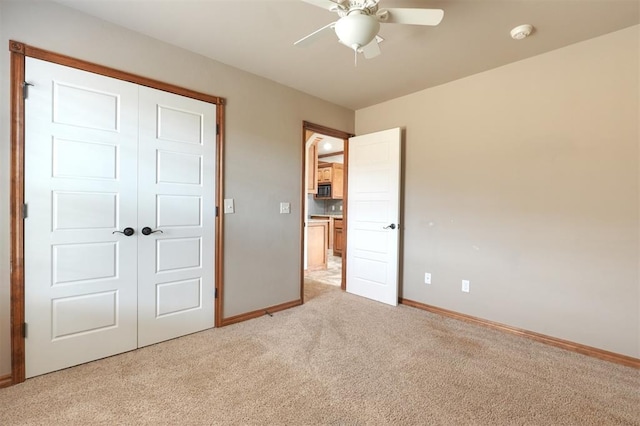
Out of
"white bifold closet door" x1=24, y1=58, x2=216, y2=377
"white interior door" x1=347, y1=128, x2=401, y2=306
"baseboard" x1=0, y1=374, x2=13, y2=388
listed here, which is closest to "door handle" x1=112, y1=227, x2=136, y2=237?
"white bifold closet door" x1=24, y1=58, x2=216, y2=377

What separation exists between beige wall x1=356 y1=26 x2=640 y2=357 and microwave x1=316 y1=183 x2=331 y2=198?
148 inches

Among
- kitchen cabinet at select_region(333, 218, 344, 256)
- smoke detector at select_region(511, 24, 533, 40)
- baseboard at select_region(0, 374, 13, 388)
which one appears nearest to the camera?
baseboard at select_region(0, 374, 13, 388)

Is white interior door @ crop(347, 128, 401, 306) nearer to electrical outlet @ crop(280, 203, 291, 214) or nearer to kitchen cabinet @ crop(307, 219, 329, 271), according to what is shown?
electrical outlet @ crop(280, 203, 291, 214)

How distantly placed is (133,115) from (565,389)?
141 inches

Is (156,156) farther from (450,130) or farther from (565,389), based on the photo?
(565,389)

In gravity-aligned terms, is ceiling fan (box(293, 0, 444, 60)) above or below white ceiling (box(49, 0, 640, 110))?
below

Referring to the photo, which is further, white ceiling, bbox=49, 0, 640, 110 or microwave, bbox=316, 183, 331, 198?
microwave, bbox=316, 183, 331, 198

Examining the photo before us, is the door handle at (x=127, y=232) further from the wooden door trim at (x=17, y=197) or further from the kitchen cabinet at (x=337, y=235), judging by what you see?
the kitchen cabinet at (x=337, y=235)

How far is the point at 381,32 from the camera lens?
7.38ft

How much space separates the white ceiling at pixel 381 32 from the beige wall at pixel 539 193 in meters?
0.29

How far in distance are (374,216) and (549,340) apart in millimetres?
2018

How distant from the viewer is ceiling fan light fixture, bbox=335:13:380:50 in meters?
1.59

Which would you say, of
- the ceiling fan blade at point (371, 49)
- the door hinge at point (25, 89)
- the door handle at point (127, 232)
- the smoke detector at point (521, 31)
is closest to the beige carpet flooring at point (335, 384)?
the door handle at point (127, 232)

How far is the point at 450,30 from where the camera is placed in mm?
2199
